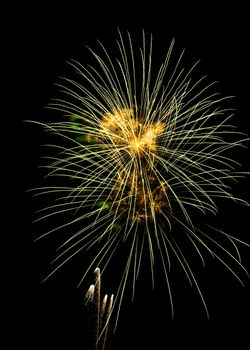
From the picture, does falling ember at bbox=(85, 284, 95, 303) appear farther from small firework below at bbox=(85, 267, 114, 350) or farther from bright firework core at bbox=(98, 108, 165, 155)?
bright firework core at bbox=(98, 108, 165, 155)

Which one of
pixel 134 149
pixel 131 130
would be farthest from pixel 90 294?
pixel 131 130

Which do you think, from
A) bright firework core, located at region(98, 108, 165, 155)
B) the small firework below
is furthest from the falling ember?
bright firework core, located at region(98, 108, 165, 155)

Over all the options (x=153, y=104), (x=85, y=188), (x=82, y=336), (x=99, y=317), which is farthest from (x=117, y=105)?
(x=82, y=336)

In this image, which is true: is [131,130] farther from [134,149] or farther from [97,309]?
[97,309]

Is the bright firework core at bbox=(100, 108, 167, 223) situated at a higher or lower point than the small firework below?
higher

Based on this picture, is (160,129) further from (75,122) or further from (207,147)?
(75,122)

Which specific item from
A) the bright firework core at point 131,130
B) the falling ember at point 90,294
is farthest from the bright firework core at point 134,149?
the falling ember at point 90,294
